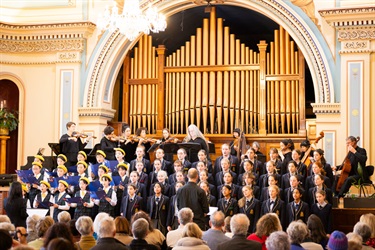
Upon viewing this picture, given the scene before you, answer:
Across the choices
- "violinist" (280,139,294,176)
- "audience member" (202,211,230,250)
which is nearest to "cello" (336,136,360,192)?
"violinist" (280,139,294,176)

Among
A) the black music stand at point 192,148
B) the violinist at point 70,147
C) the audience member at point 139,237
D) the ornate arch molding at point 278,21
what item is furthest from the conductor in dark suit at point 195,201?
the ornate arch molding at point 278,21

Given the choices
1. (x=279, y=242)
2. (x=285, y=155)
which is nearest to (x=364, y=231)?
(x=279, y=242)

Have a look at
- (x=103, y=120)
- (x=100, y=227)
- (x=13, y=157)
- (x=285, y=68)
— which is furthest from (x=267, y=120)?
(x=100, y=227)

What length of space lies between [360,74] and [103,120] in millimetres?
4933

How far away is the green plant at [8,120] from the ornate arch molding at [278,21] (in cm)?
140

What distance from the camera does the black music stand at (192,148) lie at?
32.6ft

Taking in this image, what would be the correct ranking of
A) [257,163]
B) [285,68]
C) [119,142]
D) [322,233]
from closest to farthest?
[322,233] → [257,163] → [119,142] → [285,68]

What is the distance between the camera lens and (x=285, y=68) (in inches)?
512

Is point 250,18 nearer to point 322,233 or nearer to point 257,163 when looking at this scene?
point 257,163

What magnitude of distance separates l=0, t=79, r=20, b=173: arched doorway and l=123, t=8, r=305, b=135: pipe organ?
2216 mm

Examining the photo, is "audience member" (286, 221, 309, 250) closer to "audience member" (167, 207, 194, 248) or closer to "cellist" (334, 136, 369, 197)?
"audience member" (167, 207, 194, 248)

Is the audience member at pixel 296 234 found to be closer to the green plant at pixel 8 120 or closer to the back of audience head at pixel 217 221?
the back of audience head at pixel 217 221

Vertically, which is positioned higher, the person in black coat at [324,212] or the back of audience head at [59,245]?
the back of audience head at [59,245]

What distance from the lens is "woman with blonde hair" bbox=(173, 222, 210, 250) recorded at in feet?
17.4
